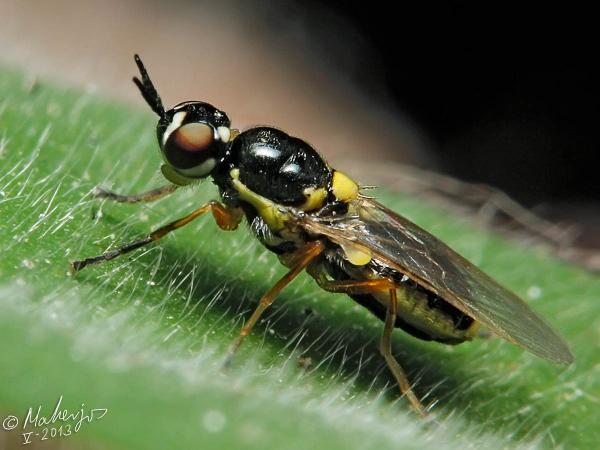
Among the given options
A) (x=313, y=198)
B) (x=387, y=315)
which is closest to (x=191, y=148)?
(x=313, y=198)

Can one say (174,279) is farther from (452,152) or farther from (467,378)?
(452,152)

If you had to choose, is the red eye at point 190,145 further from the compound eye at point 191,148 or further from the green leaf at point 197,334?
the green leaf at point 197,334

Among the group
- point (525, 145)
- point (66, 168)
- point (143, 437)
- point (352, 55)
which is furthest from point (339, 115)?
point (143, 437)

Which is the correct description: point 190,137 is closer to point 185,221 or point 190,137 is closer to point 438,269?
point 185,221

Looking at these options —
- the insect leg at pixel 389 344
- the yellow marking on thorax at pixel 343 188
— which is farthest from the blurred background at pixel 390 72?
the insect leg at pixel 389 344

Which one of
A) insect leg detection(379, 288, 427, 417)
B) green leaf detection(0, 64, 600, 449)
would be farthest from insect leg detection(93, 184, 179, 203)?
insect leg detection(379, 288, 427, 417)

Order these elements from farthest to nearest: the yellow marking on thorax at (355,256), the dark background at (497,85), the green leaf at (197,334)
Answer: the dark background at (497,85) → the yellow marking on thorax at (355,256) → the green leaf at (197,334)

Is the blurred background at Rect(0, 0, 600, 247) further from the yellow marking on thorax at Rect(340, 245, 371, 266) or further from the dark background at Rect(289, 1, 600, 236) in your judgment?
the yellow marking on thorax at Rect(340, 245, 371, 266)
